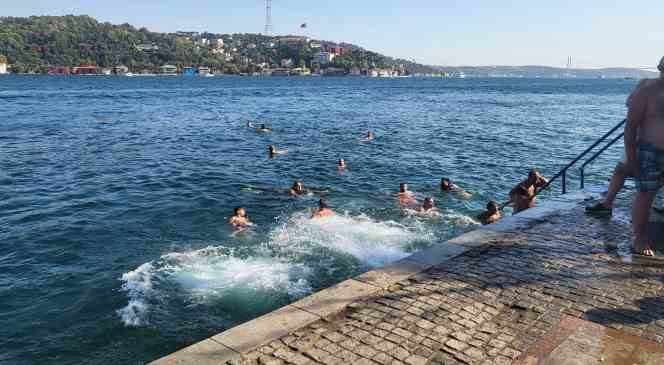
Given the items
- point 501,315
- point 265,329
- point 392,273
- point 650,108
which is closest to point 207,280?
point 392,273

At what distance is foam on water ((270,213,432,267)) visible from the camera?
1084 cm

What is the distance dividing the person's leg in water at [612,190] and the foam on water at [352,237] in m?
3.77

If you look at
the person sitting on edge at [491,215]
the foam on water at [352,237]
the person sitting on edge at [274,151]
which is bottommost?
the foam on water at [352,237]

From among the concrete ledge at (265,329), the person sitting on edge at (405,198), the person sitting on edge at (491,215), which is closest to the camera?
the concrete ledge at (265,329)

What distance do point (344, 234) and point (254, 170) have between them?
10.2 m

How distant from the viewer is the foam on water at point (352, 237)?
1084 cm

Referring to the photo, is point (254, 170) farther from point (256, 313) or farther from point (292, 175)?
point (256, 313)

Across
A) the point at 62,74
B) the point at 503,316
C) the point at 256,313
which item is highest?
the point at 62,74

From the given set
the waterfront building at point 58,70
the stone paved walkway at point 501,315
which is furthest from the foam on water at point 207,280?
the waterfront building at point 58,70

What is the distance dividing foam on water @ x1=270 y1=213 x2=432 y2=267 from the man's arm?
4.86 meters

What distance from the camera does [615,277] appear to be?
6461 mm

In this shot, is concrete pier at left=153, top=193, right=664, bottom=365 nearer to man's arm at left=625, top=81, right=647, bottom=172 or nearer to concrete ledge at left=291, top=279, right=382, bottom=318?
concrete ledge at left=291, top=279, right=382, bottom=318

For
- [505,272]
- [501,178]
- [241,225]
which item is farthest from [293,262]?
[501,178]

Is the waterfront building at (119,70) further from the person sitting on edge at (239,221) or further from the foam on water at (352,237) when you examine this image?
the foam on water at (352,237)
